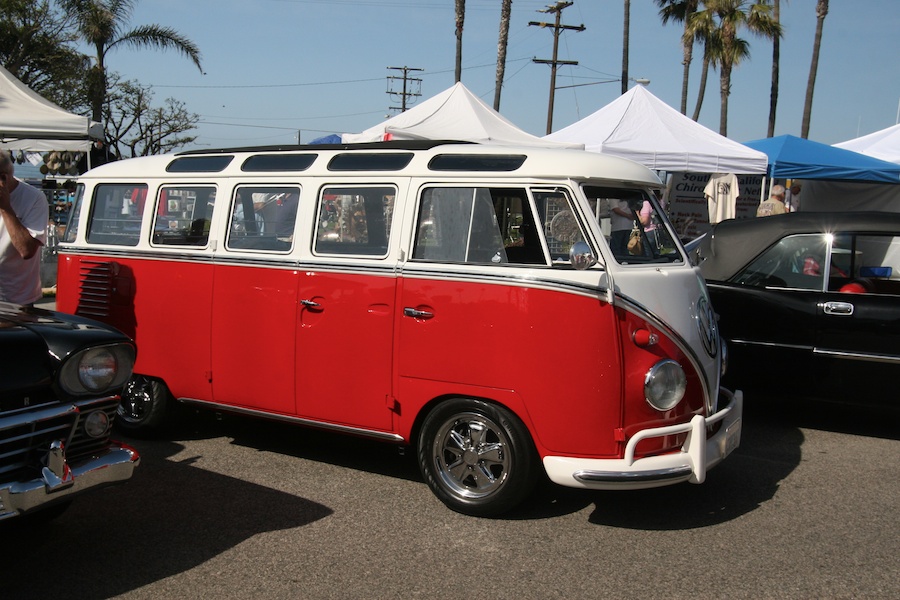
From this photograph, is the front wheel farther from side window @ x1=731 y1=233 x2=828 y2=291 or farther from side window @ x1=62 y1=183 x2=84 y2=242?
side window @ x1=62 y1=183 x2=84 y2=242

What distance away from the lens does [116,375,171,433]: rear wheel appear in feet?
19.7

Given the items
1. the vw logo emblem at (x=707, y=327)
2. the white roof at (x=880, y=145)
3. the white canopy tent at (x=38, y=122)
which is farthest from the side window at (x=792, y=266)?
the white roof at (x=880, y=145)

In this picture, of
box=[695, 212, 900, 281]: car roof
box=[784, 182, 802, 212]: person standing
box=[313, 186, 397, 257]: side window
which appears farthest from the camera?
box=[784, 182, 802, 212]: person standing

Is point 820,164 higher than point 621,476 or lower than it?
higher

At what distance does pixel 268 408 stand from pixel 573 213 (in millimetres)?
2516

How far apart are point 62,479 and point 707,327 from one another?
3.62 m

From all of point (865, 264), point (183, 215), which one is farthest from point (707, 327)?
point (183, 215)

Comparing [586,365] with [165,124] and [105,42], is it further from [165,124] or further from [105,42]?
[165,124]

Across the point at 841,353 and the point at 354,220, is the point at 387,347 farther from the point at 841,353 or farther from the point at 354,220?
the point at 841,353

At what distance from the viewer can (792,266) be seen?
652cm

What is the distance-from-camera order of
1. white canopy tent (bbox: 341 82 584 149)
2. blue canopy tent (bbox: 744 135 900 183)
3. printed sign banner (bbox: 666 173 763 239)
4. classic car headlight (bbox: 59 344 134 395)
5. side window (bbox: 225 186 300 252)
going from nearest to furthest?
classic car headlight (bbox: 59 344 134 395)
side window (bbox: 225 186 300 252)
white canopy tent (bbox: 341 82 584 149)
blue canopy tent (bbox: 744 135 900 183)
printed sign banner (bbox: 666 173 763 239)

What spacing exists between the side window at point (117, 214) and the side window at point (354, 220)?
69.0 inches

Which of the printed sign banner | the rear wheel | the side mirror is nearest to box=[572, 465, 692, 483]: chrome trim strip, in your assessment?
the side mirror

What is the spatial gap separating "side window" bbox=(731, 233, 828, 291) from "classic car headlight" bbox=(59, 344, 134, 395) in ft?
16.2
